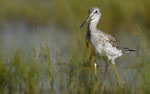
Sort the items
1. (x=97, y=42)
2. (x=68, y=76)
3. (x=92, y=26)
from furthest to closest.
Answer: (x=92, y=26) → (x=97, y=42) → (x=68, y=76)

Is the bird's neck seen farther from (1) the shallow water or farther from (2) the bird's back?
(1) the shallow water

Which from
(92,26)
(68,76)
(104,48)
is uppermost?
(92,26)

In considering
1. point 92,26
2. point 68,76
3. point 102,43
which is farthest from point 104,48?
point 68,76

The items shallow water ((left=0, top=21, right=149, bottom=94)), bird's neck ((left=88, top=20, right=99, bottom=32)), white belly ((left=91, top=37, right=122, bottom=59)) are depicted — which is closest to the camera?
shallow water ((left=0, top=21, right=149, bottom=94))

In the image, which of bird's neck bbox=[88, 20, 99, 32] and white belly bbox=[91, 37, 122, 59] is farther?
bird's neck bbox=[88, 20, 99, 32]

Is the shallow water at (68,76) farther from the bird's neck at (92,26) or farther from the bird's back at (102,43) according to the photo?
the bird's neck at (92,26)

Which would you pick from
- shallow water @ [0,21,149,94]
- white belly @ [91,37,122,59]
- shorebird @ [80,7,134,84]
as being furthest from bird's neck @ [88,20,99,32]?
shallow water @ [0,21,149,94]

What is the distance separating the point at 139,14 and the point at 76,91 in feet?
18.9

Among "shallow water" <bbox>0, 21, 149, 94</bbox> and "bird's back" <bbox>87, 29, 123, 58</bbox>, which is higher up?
"bird's back" <bbox>87, 29, 123, 58</bbox>

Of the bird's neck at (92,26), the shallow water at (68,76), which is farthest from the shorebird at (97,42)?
the shallow water at (68,76)

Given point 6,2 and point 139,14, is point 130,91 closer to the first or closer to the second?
point 139,14

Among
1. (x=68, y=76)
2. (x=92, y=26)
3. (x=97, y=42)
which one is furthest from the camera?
(x=92, y=26)

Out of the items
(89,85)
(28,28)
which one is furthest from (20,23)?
(89,85)

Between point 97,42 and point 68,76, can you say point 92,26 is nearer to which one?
point 97,42
